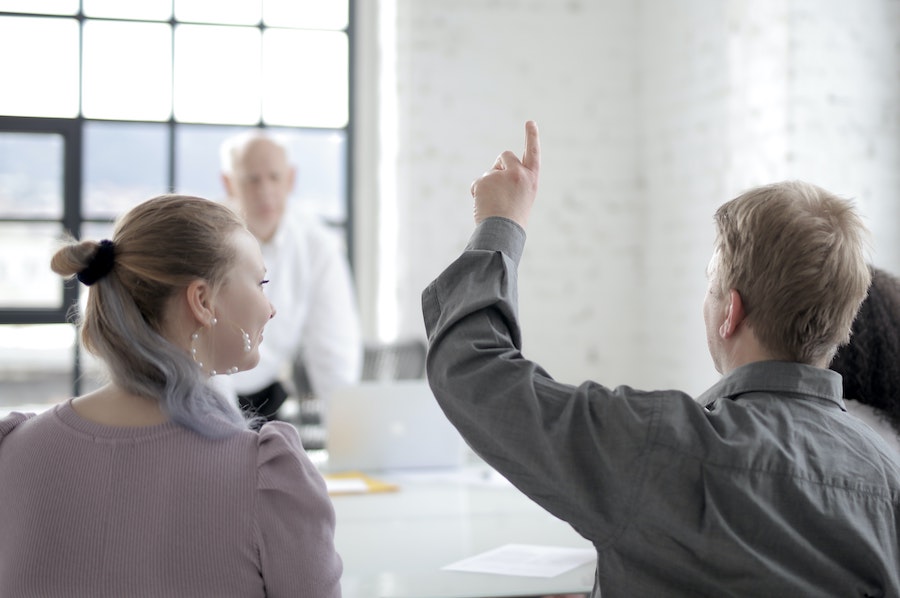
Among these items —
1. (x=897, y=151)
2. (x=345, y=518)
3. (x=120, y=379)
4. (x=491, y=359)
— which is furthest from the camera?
(x=897, y=151)

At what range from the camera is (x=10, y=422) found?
4.51 feet

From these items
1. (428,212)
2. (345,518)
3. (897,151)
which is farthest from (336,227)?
(345,518)

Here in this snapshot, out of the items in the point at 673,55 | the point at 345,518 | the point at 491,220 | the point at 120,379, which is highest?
the point at 673,55

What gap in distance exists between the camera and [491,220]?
4.31 ft

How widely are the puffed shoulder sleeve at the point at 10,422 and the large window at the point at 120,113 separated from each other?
13.0 feet

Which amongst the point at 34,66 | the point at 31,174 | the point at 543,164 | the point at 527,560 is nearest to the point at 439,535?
the point at 527,560

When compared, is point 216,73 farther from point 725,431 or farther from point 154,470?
point 725,431

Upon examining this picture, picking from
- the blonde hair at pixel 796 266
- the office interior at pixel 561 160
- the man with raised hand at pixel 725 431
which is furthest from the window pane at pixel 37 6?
the blonde hair at pixel 796 266

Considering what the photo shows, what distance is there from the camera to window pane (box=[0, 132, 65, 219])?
524 cm

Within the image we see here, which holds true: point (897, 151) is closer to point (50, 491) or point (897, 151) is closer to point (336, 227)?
point (336, 227)

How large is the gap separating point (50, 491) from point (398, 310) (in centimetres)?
395

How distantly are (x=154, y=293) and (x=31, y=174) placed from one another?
4.30m

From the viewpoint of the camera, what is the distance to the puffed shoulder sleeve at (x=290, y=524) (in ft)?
4.23

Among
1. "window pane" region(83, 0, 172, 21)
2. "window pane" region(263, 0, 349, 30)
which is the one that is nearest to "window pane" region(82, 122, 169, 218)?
"window pane" region(83, 0, 172, 21)
